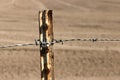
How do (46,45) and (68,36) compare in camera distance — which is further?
(68,36)

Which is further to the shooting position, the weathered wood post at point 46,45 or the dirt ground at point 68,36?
the dirt ground at point 68,36

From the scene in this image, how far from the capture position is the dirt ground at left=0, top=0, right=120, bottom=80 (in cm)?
1047

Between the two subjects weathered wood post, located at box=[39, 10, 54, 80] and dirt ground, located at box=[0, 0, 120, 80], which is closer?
weathered wood post, located at box=[39, 10, 54, 80]

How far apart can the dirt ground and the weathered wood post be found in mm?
5673

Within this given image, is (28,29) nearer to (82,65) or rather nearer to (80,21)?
(80,21)

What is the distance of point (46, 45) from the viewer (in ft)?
14.5

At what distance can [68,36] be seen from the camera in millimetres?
14281

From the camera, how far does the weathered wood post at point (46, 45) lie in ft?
14.3

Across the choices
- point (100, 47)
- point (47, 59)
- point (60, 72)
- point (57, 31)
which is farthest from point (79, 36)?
point (47, 59)

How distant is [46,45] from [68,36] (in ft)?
32.4

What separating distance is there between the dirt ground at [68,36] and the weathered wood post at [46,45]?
5673mm

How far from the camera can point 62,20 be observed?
17875mm

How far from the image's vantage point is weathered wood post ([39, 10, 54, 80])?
4355mm

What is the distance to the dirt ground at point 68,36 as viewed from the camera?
10469 mm
